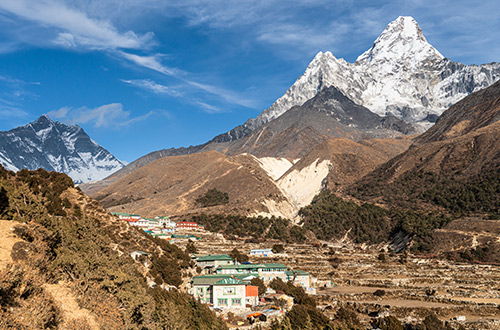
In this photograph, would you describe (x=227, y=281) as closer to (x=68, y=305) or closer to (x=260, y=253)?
(x=68, y=305)

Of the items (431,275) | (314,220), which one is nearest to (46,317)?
(431,275)

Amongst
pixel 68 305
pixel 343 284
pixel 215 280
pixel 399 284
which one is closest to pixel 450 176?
pixel 399 284

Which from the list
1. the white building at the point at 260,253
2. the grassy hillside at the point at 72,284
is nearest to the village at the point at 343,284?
the white building at the point at 260,253

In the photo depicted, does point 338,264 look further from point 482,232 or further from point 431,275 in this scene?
point 482,232

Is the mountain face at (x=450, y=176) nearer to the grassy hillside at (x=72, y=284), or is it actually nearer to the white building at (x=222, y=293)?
the white building at (x=222, y=293)

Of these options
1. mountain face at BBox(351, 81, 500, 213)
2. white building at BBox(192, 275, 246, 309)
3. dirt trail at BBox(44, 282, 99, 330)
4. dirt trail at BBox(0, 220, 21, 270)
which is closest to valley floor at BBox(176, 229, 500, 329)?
white building at BBox(192, 275, 246, 309)

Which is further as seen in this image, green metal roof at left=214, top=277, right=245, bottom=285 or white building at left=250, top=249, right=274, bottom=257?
white building at left=250, top=249, right=274, bottom=257

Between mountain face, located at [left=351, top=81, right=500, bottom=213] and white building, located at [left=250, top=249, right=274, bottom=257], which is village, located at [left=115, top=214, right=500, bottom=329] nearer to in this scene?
white building, located at [left=250, top=249, right=274, bottom=257]
